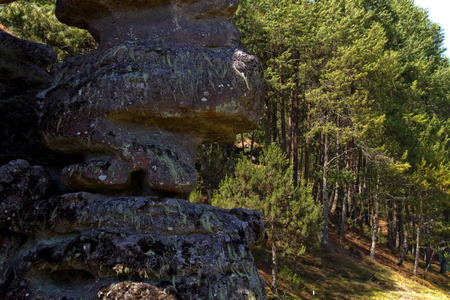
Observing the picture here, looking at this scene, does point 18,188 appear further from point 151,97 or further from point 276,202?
point 276,202

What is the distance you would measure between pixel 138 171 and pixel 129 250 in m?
0.99

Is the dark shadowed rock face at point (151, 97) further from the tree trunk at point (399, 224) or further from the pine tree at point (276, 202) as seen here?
the tree trunk at point (399, 224)

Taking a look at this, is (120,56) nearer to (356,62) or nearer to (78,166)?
(78,166)

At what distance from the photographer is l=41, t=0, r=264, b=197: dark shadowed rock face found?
3.79 m

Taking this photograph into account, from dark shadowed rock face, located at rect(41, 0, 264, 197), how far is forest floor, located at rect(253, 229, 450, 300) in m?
8.53

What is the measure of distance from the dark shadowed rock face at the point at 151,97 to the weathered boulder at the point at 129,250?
14.7 inches

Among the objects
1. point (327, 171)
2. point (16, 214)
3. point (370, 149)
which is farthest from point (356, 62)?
point (16, 214)

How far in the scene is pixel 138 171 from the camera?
391cm

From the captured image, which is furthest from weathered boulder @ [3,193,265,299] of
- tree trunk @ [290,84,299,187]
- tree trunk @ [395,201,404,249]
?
tree trunk @ [395,201,404,249]

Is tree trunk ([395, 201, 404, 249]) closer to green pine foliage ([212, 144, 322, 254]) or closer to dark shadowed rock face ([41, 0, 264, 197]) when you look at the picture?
green pine foliage ([212, 144, 322, 254])

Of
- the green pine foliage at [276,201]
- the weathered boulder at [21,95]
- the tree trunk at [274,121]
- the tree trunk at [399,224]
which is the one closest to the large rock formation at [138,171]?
the weathered boulder at [21,95]

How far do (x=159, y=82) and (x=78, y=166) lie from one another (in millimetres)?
1255

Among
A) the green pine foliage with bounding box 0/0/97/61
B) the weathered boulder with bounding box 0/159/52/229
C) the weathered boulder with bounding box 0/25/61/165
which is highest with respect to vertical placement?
the green pine foliage with bounding box 0/0/97/61

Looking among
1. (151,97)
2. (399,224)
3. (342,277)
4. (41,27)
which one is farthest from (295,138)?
(151,97)
